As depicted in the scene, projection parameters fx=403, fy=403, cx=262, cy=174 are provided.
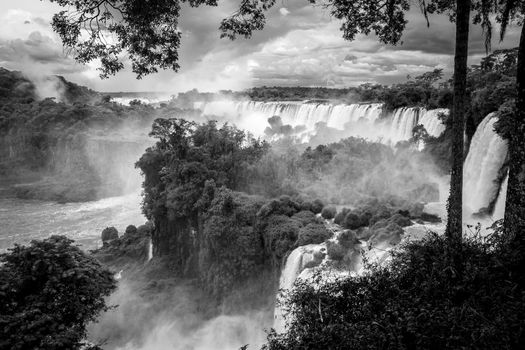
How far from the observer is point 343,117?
42.1m

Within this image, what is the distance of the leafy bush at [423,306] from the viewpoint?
17.9 ft

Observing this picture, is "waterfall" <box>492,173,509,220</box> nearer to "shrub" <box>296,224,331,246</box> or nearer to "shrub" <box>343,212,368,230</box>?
"shrub" <box>343,212,368,230</box>

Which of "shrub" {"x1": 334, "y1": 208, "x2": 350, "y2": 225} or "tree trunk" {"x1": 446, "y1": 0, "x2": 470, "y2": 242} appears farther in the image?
"shrub" {"x1": 334, "y1": 208, "x2": 350, "y2": 225}

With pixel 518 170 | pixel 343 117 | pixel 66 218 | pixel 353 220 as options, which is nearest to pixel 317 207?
pixel 353 220

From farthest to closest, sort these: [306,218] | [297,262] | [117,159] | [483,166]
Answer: [117,159], [306,218], [483,166], [297,262]

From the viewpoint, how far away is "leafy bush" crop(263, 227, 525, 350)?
5.46m

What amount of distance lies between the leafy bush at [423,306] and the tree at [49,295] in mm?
4588

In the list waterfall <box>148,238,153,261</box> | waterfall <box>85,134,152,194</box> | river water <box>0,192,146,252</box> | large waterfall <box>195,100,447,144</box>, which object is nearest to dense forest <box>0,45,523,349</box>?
waterfall <box>148,238,153,261</box>

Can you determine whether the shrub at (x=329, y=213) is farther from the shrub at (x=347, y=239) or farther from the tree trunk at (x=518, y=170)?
the tree trunk at (x=518, y=170)

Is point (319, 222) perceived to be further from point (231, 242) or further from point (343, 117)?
point (343, 117)

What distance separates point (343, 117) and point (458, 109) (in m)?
34.3

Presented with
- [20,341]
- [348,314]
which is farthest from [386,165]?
[20,341]

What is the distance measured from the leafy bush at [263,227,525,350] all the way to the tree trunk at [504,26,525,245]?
0.37 m

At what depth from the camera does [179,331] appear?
22203 mm
